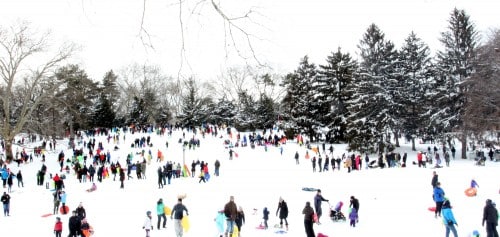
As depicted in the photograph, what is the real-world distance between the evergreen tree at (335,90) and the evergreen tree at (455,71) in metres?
8.29

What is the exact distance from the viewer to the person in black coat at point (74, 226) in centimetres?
1163

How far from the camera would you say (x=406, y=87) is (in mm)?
35875

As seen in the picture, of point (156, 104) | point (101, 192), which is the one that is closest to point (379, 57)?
point (101, 192)

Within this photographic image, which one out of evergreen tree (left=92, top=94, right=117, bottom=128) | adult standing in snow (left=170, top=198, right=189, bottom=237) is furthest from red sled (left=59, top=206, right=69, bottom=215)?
evergreen tree (left=92, top=94, right=117, bottom=128)

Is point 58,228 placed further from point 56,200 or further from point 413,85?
point 413,85

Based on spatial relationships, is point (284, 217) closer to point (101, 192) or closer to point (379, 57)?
point (101, 192)

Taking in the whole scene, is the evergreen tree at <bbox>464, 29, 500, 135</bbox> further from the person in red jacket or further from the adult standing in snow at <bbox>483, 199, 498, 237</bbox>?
the person in red jacket

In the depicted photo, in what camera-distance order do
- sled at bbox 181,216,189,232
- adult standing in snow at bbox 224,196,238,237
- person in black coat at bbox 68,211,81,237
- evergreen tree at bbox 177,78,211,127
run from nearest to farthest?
adult standing in snow at bbox 224,196,238,237 → person in black coat at bbox 68,211,81,237 → sled at bbox 181,216,189,232 → evergreen tree at bbox 177,78,211,127

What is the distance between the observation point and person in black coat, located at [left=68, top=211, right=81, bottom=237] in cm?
1163

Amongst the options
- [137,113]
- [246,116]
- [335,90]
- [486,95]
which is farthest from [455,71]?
[137,113]

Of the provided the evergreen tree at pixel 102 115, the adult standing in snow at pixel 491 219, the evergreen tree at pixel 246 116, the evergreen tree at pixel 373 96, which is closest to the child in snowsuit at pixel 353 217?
the adult standing in snow at pixel 491 219

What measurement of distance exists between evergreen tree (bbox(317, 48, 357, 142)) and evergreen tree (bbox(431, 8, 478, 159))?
8288mm

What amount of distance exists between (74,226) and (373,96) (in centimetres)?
2840

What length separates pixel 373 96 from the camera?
114ft
